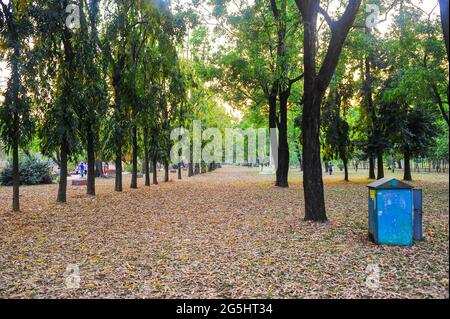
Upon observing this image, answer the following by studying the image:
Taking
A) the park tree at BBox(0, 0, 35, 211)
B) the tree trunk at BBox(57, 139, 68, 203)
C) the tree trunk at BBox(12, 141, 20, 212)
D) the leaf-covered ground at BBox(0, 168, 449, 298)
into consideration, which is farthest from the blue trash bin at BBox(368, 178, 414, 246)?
the tree trunk at BBox(57, 139, 68, 203)

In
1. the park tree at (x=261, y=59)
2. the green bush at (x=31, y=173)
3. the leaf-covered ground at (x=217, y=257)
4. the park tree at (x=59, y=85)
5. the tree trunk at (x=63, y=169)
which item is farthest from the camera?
the green bush at (x=31, y=173)

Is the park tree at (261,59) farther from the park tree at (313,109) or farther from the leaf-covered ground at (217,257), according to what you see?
the leaf-covered ground at (217,257)

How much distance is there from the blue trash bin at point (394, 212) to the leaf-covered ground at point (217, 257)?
277mm

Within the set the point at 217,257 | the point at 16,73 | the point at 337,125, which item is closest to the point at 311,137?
the point at 217,257

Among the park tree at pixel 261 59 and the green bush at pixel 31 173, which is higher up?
the park tree at pixel 261 59

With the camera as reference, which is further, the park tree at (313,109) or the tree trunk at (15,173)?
the tree trunk at (15,173)

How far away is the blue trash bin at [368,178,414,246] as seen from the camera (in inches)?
257

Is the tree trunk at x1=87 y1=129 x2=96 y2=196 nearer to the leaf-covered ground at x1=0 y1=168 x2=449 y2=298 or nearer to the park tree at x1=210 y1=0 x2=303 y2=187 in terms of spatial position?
the leaf-covered ground at x1=0 y1=168 x2=449 y2=298

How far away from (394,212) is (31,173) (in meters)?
26.7

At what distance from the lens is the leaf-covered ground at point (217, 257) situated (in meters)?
4.61

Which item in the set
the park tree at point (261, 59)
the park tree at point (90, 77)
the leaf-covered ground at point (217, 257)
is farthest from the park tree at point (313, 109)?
the park tree at point (90, 77)

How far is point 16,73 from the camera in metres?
10.5

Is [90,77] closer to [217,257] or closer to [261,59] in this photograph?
[261,59]

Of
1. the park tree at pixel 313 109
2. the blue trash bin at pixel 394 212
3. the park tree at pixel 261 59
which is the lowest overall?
the blue trash bin at pixel 394 212
